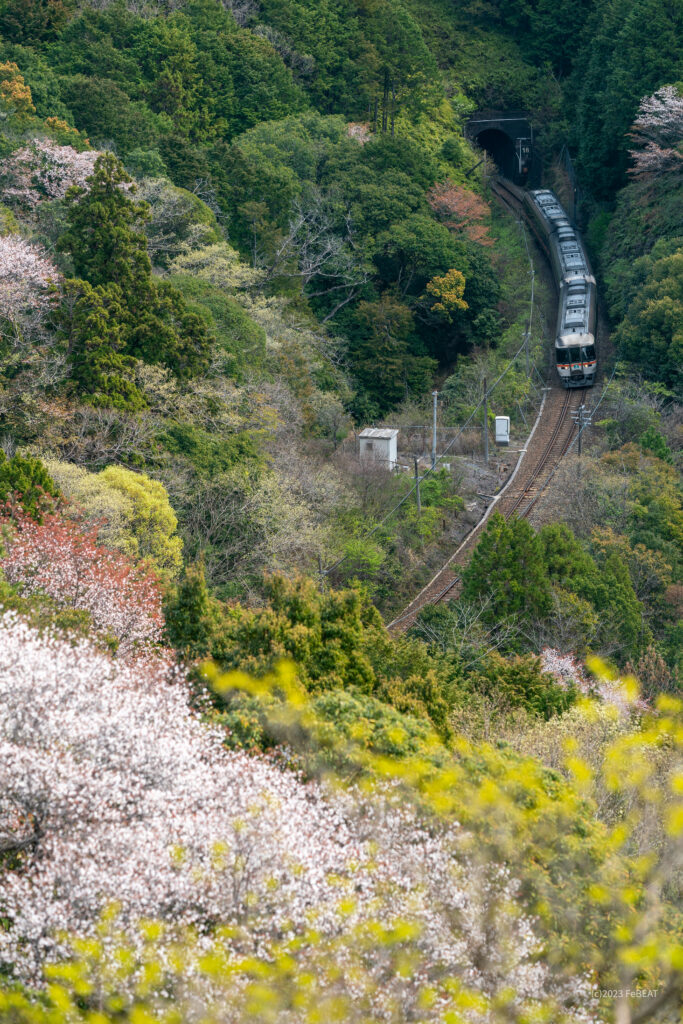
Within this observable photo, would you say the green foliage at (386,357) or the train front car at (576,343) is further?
the green foliage at (386,357)

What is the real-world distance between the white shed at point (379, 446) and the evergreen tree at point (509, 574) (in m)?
9.34

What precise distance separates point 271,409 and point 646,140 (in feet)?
75.8

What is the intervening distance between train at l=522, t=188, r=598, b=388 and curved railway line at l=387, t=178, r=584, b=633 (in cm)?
120

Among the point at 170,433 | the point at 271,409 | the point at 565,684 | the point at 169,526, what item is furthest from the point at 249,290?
the point at 565,684

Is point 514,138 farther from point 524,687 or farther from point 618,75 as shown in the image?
point 524,687

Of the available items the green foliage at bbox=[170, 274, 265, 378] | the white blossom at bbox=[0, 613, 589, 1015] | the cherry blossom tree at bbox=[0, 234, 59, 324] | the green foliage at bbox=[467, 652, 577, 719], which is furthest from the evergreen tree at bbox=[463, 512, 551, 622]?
the cherry blossom tree at bbox=[0, 234, 59, 324]

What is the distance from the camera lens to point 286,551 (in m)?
27.2

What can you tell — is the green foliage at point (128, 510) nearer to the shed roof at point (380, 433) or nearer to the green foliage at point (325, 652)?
the green foliage at point (325, 652)

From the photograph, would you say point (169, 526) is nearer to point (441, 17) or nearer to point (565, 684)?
point (565, 684)

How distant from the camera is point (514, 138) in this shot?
56188 millimetres

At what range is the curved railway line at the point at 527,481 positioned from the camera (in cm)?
2811

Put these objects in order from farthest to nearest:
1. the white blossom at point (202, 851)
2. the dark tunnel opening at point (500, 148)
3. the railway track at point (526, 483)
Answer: the dark tunnel opening at point (500, 148) < the railway track at point (526, 483) < the white blossom at point (202, 851)

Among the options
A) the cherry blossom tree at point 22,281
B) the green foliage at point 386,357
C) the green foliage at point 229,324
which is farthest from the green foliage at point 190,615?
the green foliage at point 386,357

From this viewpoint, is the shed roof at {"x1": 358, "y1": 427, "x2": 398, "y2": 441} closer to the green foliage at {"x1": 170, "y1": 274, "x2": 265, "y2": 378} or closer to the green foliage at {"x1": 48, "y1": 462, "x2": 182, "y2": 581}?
the green foliage at {"x1": 170, "y1": 274, "x2": 265, "y2": 378}
